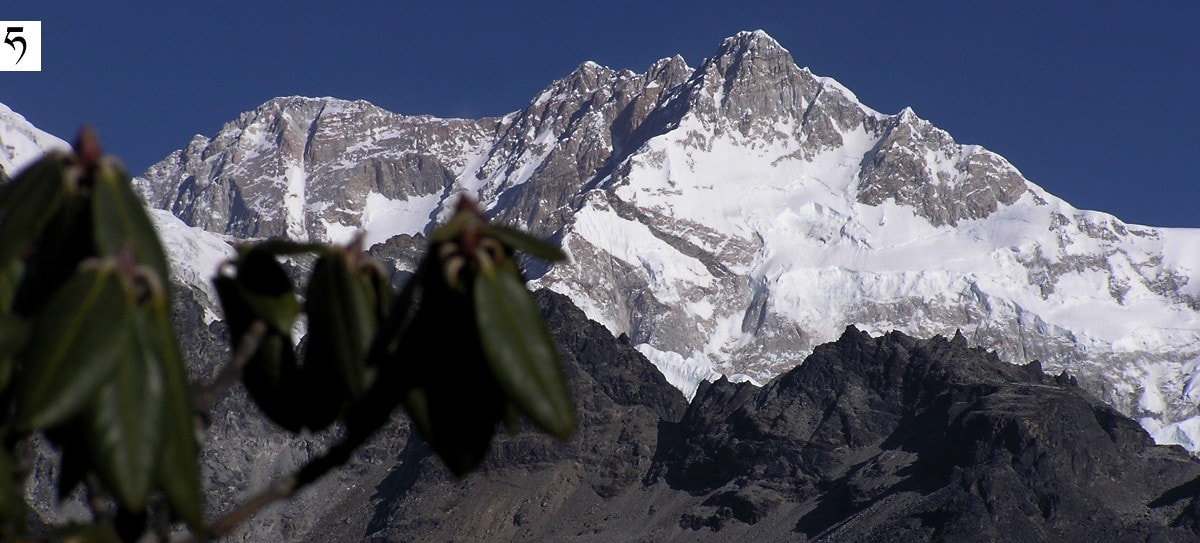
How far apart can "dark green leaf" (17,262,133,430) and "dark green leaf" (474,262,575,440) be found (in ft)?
2.66

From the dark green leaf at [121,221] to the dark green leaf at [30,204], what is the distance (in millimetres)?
191

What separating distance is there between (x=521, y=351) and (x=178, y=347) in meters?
0.78

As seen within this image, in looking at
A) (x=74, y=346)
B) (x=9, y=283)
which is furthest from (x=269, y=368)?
(x=74, y=346)

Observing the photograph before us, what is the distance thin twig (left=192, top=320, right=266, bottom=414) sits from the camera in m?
4.16

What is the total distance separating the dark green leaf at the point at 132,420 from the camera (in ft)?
10.5

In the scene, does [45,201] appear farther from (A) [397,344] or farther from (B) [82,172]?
(A) [397,344]

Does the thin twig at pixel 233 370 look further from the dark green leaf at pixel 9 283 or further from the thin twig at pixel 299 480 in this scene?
the dark green leaf at pixel 9 283

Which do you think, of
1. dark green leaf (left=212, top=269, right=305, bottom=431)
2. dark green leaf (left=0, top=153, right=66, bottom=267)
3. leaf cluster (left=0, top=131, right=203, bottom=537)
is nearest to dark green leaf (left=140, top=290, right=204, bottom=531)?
leaf cluster (left=0, top=131, right=203, bottom=537)

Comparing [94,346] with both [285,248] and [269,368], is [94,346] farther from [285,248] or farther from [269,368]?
[269,368]

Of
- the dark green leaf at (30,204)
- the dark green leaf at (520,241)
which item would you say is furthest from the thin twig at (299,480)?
the dark green leaf at (30,204)

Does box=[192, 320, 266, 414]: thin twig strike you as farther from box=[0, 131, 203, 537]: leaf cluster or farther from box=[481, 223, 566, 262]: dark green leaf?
box=[481, 223, 566, 262]: dark green leaf

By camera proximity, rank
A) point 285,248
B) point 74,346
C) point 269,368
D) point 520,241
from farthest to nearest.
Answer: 1. point 269,368
2. point 285,248
3. point 520,241
4. point 74,346

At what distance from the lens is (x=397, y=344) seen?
4.04 meters

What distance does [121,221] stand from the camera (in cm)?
335
